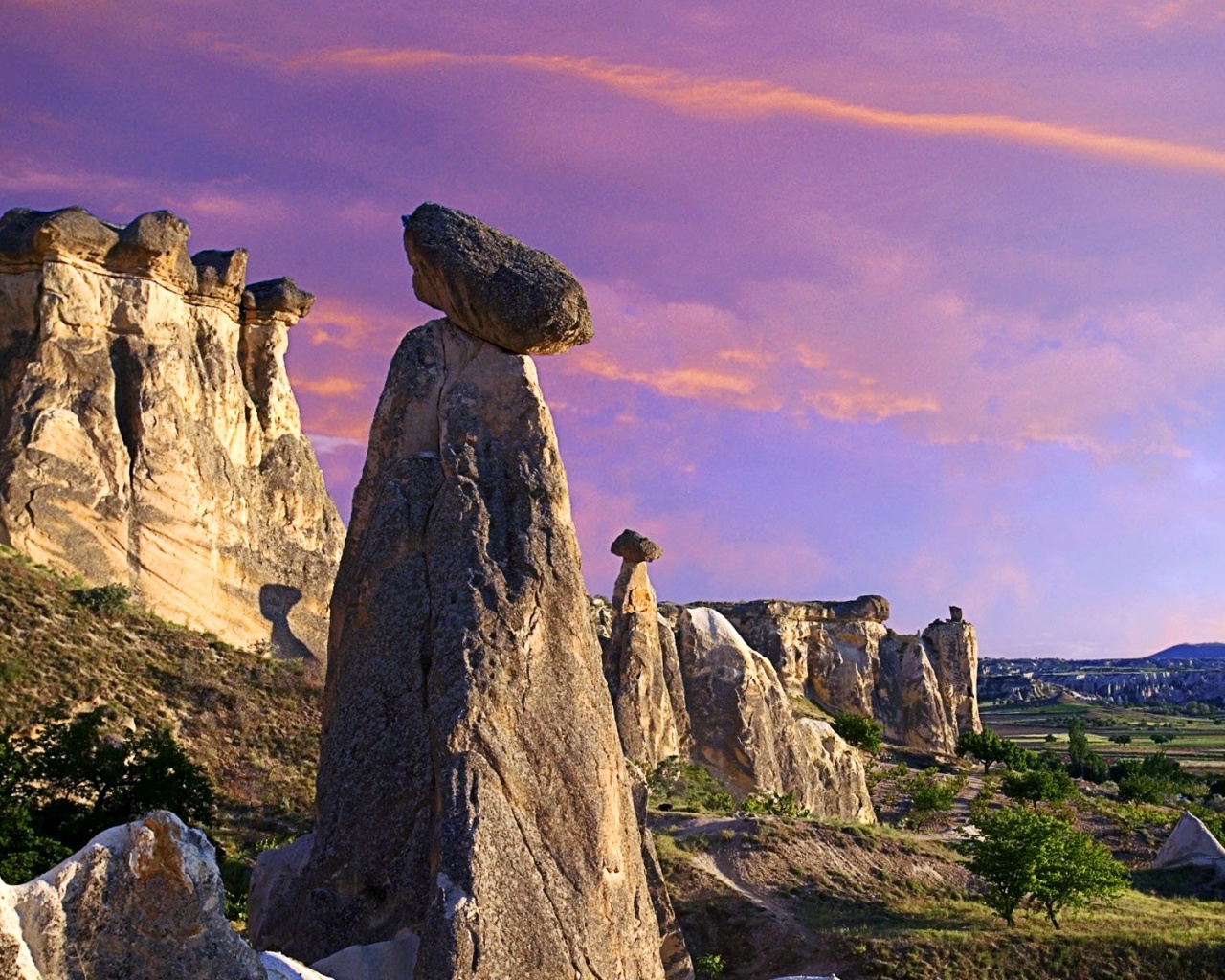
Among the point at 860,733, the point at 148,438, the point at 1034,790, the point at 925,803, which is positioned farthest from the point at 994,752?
the point at 148,438

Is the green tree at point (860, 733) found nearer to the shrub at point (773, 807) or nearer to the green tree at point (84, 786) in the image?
the shrub at point (773, 807)

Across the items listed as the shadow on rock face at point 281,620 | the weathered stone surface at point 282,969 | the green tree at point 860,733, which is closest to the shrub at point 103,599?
the shadow on rock face at point 281,620

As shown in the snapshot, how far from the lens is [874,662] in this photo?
63.9 m

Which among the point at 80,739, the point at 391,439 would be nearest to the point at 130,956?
the point at 391,439

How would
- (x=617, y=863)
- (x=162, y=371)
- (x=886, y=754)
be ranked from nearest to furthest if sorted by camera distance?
(x=617, y=863) < (x=162, y=371) < (x=886, y=754)

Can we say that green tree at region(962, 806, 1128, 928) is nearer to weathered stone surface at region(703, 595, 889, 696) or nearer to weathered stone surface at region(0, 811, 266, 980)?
weathered stone surface at region(0, 811, 266, 980)

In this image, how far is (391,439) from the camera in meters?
11.3

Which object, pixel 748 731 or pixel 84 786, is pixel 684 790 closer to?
pixel 748 731

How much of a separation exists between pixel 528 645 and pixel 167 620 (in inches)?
1071

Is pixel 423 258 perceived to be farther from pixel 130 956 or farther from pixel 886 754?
pixel 886 754

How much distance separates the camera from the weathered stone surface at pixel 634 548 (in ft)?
100

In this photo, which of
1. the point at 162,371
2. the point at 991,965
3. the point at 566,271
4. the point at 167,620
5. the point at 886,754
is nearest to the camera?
the point at 566,271

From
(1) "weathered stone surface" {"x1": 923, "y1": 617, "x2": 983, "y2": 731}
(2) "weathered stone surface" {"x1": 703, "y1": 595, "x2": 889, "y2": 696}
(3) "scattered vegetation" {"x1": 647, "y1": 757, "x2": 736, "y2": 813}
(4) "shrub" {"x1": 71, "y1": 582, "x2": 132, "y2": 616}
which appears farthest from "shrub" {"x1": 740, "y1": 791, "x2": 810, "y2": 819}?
(1) "weathered stone surface" {"x1": 923, "y1": 617, "x2": 983, "y2": 731}

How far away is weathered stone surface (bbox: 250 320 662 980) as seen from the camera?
8.99 meters
